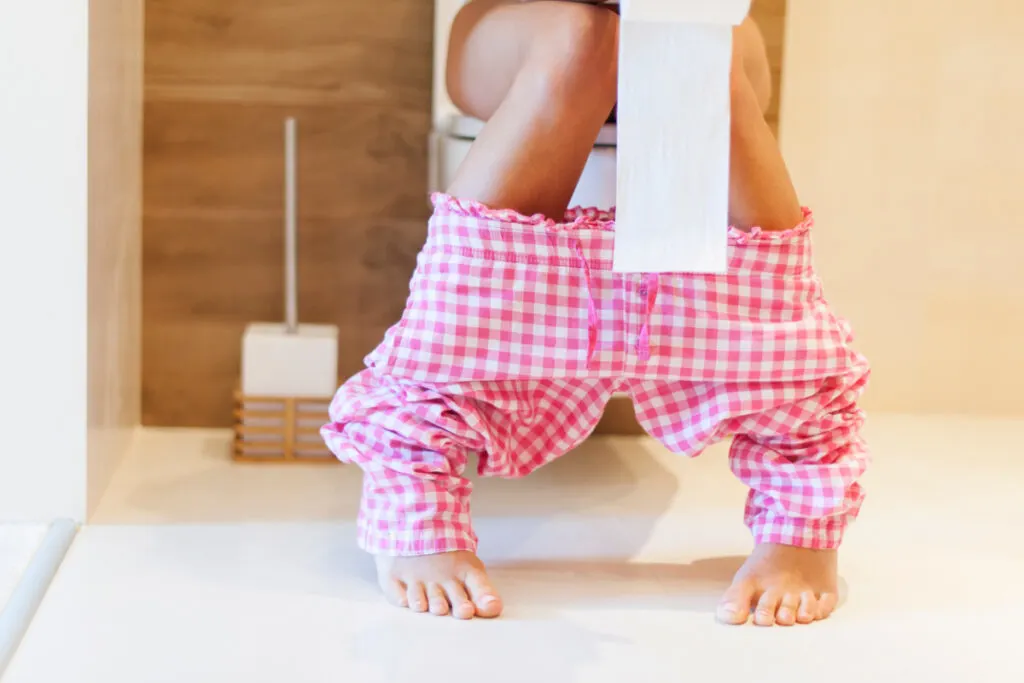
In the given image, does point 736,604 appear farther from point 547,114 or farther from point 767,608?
point 547,114

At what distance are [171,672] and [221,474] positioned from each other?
57 cm

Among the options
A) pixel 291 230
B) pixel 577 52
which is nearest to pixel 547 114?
pixel 577 52

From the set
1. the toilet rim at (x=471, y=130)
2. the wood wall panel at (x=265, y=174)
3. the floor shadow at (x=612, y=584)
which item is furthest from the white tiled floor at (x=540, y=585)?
the toilet rim at (x=471, y=130)

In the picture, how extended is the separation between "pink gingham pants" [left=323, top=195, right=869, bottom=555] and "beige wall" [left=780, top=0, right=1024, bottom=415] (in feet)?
2.23

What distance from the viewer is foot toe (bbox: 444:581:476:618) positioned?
100cm

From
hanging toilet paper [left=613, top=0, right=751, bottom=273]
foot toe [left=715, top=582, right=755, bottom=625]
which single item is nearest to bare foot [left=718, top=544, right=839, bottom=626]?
foot toe [left=715, top=582, right=755, bottom=625]

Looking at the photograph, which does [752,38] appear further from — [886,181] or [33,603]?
[33,603]

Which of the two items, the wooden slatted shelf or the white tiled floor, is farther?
the wooden slatted shelf

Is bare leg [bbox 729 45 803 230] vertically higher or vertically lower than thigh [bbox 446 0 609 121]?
lower

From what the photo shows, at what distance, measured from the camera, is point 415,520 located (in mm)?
1039

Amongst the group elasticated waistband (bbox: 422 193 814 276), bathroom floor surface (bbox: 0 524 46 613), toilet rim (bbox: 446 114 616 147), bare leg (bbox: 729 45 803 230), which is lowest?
bathroom floor surface (bbox: 0 524 46 613)

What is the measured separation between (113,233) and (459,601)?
2.07 ft

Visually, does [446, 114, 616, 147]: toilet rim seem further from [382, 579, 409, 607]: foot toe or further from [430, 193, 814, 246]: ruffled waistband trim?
[382, 579, 409, 607]: foot toe

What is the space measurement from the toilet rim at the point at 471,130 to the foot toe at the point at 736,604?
17.7 inches
